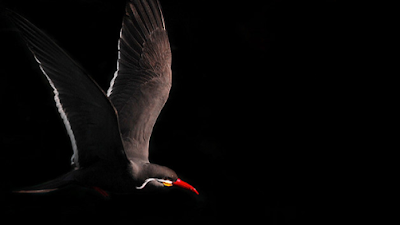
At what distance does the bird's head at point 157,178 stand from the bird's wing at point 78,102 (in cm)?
25

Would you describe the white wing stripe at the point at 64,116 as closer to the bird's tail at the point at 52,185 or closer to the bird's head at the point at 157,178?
the bird's tail at the point at 52,185

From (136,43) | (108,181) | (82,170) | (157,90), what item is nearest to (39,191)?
(82,170)

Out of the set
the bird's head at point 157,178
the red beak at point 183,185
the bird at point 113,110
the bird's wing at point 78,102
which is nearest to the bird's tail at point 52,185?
the bird at point 113,110

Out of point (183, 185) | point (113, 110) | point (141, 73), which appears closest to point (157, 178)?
point (183, 185)

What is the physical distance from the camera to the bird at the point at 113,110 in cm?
212

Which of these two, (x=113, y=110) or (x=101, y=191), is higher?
(x=113, y=110)

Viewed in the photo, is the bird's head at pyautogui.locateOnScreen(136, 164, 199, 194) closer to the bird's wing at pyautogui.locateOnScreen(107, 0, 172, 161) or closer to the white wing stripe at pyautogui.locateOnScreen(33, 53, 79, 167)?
the bird's wing at pyautogui.locateOnScreen(107, 0, 172, 161)

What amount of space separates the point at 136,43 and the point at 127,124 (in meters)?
0.82

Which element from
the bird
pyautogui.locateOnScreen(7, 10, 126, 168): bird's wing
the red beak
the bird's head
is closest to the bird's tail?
the bird

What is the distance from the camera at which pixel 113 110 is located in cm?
206

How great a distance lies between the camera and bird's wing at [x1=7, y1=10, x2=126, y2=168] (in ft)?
6.82

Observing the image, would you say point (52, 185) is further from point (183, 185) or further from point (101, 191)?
point (183, 185)

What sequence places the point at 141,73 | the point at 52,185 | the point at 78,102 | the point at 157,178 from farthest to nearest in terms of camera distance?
the point at 141,73
the point at 157,178
the point at 52,185
the point at 78,102

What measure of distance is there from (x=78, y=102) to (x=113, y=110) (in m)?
0.29
